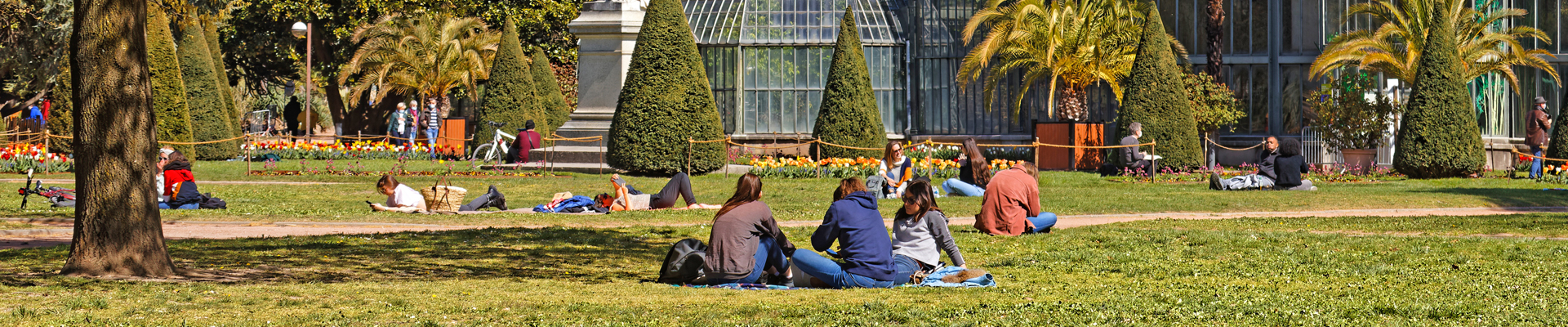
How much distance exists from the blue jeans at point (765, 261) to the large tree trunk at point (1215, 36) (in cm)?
2275

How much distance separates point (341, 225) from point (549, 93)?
20.2 metres

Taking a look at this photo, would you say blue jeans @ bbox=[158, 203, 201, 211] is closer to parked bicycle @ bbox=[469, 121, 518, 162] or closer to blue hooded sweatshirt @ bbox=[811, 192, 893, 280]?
blue hooded sweatshirt @ bbox=[811, 192, 893, 280]

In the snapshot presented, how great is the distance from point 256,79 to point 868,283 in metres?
42.4

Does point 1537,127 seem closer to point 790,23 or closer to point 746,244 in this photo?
point 790,23

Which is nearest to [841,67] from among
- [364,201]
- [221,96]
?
[364,201]

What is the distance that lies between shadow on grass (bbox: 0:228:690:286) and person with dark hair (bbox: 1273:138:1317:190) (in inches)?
390

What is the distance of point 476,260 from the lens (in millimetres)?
10656

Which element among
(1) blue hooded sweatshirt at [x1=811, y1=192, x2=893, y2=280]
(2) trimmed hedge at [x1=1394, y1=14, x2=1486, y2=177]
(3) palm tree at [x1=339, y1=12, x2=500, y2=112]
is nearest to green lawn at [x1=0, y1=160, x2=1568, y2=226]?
(2) trimmed hedge at [x1=1394, y1=14, x2=1486, y2=177]

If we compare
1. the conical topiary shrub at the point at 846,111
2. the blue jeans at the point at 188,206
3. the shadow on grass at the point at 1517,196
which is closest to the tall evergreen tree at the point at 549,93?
the conical topiary shrub at the point at 846,111

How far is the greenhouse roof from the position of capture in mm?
34969

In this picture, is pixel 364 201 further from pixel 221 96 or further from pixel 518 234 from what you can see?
pixel 221 96

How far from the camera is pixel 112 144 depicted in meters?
8.98

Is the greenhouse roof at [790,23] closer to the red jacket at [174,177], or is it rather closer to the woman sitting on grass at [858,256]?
the red jacket at [174,177]

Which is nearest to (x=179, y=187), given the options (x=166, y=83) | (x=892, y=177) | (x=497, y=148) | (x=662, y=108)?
(x=892, y=177)
